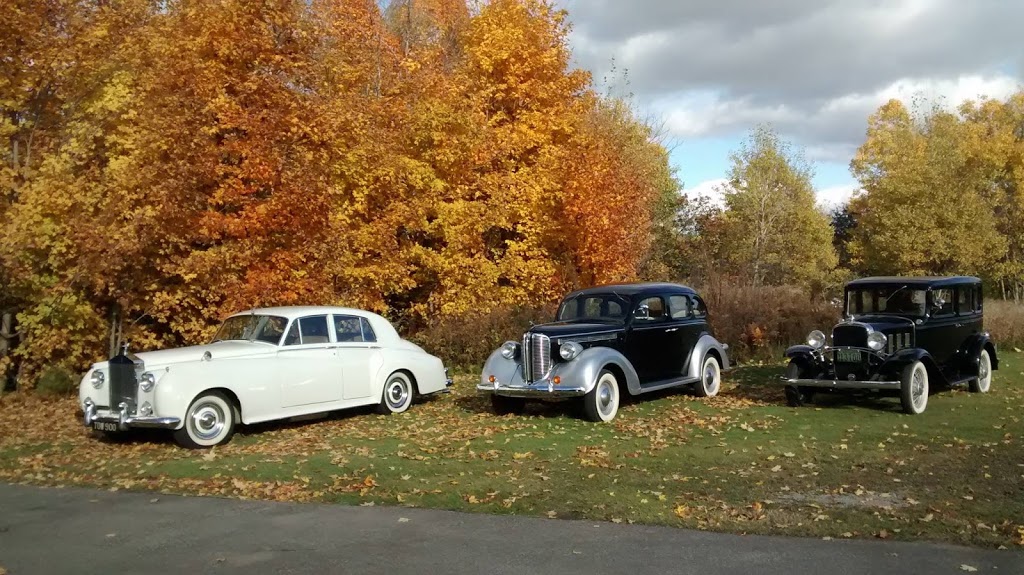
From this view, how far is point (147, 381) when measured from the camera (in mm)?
10570

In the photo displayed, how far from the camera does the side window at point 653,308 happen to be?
13.7 m

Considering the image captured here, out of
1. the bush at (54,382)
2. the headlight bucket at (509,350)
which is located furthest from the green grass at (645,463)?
the bush at (54,382)

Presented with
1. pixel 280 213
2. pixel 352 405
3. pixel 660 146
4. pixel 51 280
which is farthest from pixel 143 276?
pixel 660 146

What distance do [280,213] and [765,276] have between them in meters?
30.8

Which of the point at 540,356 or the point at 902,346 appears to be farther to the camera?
the point at 902,346

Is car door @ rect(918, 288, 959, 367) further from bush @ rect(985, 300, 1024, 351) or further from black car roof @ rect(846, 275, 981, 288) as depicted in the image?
bush @ rect(985, 300, 1024, 351)

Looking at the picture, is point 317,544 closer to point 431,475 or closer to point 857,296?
point 431,475

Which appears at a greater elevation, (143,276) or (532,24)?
(532,24)

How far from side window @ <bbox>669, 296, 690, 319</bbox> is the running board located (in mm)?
1077

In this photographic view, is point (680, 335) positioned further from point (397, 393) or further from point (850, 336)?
point (397, 393)

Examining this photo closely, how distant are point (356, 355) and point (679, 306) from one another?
18.0 ft

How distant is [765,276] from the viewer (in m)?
41.9

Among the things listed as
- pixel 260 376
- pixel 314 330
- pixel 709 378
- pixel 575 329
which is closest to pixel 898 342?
pixel 709 378

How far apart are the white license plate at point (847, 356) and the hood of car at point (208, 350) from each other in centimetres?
814
